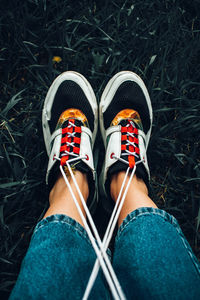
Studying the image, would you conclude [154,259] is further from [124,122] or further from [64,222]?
[124,122]

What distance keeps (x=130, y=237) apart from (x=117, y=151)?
0.37 meters

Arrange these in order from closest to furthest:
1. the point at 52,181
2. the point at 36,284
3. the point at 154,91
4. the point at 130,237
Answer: the point at 36,284
the point at 130,237
the point at 52,181
the point at 154,91

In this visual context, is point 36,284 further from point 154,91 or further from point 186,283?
A: point 154,91

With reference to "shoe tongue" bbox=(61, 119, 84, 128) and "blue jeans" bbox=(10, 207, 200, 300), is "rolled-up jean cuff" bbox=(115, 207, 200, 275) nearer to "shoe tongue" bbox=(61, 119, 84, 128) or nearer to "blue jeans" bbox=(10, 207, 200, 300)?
"blue jeans" bbox=(10, 207, 200, 300)

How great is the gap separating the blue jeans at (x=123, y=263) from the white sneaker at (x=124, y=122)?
284 millimetres

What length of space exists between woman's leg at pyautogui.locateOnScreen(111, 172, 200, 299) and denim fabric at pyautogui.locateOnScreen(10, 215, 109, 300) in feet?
0.26

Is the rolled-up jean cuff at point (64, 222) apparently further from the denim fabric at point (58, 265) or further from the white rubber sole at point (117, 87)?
the white rubber sole at point (117, 87)

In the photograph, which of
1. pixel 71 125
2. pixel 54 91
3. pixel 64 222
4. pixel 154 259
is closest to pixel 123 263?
pixel 154 259

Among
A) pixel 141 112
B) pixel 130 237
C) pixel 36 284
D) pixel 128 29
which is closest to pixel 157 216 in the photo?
pixel 130 237

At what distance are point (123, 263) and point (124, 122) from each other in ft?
1.92

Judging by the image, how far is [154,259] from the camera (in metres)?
0.57

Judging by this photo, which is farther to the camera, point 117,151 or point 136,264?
point 117,151

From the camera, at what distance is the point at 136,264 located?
1.87ft

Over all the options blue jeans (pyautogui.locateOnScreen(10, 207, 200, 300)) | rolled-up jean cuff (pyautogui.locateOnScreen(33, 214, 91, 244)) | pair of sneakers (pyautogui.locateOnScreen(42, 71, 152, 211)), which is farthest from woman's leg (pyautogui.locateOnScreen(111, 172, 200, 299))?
pair of sneakers (pyautogui.locateOnScreen(42, 71, 152, 211))
